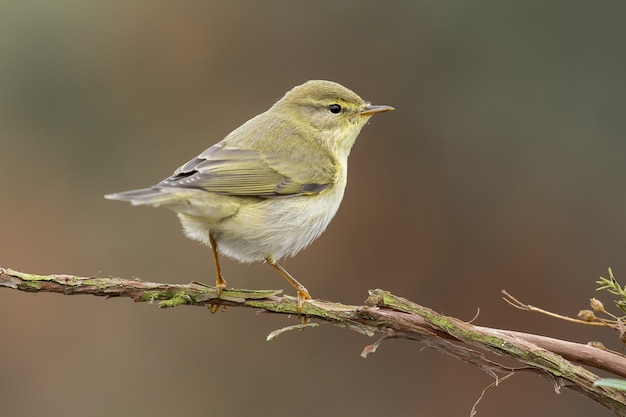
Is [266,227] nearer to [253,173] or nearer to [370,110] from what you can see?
[253,173]

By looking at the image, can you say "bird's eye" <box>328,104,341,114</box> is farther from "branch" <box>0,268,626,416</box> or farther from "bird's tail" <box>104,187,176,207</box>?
"branch" <box>0,268,626,416</box>

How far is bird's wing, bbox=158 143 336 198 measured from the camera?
12.3 ft

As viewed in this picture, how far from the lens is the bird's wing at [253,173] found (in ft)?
12.3

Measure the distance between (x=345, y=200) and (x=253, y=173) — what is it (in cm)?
357

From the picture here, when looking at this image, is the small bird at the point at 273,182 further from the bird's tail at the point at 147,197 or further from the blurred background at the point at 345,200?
the blurred background at the point at 345,200

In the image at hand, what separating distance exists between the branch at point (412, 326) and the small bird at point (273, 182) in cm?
42

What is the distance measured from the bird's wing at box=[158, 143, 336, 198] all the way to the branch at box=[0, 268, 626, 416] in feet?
2.87

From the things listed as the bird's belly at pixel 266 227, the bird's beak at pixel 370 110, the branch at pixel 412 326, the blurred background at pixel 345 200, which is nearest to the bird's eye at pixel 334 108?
the bird's beak at pixel 370 110

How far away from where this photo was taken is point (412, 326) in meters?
2.53

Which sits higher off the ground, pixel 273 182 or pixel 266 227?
pixel 273 182

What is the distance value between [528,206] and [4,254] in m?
5.15

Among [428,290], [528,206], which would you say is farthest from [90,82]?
[528,206]

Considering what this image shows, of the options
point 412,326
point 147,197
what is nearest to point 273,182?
point 147,197

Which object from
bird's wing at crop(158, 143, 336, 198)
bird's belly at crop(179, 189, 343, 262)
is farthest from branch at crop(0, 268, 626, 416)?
bird's wing at crop(158, 143, 336, 198)
